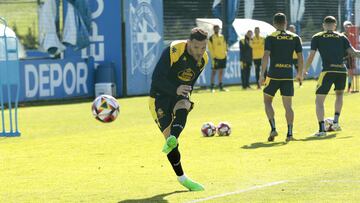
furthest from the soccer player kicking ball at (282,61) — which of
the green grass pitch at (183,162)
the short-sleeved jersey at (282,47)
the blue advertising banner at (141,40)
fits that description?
the blue advertising banner at (141,40)

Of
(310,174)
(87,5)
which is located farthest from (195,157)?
(87,5)

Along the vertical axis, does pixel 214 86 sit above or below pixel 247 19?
below

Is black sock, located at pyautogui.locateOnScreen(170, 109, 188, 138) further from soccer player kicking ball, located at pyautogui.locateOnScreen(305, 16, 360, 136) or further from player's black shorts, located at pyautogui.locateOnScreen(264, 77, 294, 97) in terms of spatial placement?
soccer player kicking ball, located at pyautogui.locateOnScreen(305, 16, 360, 136)

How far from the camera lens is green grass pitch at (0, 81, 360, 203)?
10680mm

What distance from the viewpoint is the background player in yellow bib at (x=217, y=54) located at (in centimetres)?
3262

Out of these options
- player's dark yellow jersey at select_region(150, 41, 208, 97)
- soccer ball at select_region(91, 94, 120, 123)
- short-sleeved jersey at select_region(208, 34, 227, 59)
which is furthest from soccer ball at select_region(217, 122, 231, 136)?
short-sleeved jersey at select_region(208, 34, 227, 59)

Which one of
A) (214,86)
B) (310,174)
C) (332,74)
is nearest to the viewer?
(310,174)

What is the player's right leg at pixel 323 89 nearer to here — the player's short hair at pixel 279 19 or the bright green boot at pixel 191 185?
the player's short hair at pixel 279 19

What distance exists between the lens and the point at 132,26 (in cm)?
3120

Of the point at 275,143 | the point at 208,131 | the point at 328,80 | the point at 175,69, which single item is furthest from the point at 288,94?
the point at 175,69

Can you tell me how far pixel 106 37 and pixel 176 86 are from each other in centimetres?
1980

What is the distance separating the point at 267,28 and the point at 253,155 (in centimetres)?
2410

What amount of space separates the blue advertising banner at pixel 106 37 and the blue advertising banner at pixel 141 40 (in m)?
0.34

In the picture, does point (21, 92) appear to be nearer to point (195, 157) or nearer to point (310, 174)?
point (195, 157)
